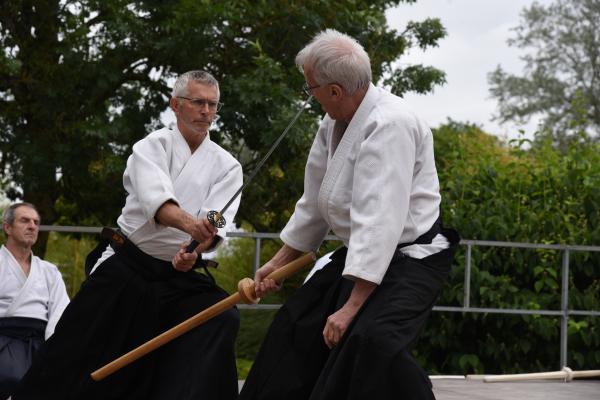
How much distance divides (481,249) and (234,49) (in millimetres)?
4665

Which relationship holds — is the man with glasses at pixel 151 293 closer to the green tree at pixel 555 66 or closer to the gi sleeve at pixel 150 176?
the gi sleeve at pixel 150 176

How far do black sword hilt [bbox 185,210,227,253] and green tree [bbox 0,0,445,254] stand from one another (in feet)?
23.1

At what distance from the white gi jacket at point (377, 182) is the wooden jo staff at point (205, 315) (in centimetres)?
25

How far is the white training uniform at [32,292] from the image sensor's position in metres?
6.56

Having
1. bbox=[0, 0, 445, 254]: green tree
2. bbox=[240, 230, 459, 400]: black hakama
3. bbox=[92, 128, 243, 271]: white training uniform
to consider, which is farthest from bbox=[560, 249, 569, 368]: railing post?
bbox=[240, 230, 459, 400]: black hakama

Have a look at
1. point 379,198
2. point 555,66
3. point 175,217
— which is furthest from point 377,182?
point 555,66

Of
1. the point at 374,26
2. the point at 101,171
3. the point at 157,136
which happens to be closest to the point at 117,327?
the point at 157,136

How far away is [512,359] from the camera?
9422 millimetres

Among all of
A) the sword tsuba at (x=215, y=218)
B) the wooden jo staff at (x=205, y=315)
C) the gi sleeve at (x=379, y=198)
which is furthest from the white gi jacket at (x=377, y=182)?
the sword tsuba at (x=215, y=218)

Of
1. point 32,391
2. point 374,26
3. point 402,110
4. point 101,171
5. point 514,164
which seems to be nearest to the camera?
point 402,110

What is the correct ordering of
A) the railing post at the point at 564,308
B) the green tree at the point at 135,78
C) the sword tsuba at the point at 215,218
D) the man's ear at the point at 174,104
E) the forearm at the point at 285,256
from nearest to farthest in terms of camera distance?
1. the forearm at the point at 285,256
2. the sword tsuba at the point at 215,218
3. the man's ear at the point at 174,104
4. the railing post at the point at 564,308
5. the green tree at the point at 135,78

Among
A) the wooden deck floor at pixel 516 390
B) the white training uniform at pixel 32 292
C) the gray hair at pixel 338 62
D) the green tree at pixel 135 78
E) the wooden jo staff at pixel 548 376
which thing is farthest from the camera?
the green tree at pixel 135 78

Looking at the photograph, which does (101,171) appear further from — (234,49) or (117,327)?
(117,327)

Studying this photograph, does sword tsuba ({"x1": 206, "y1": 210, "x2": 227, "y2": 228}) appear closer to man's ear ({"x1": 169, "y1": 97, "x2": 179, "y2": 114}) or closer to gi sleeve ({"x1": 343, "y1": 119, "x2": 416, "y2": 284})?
man's ear ({"x1": 169, "y1": 97, "x2": 179, "y2": 114})
